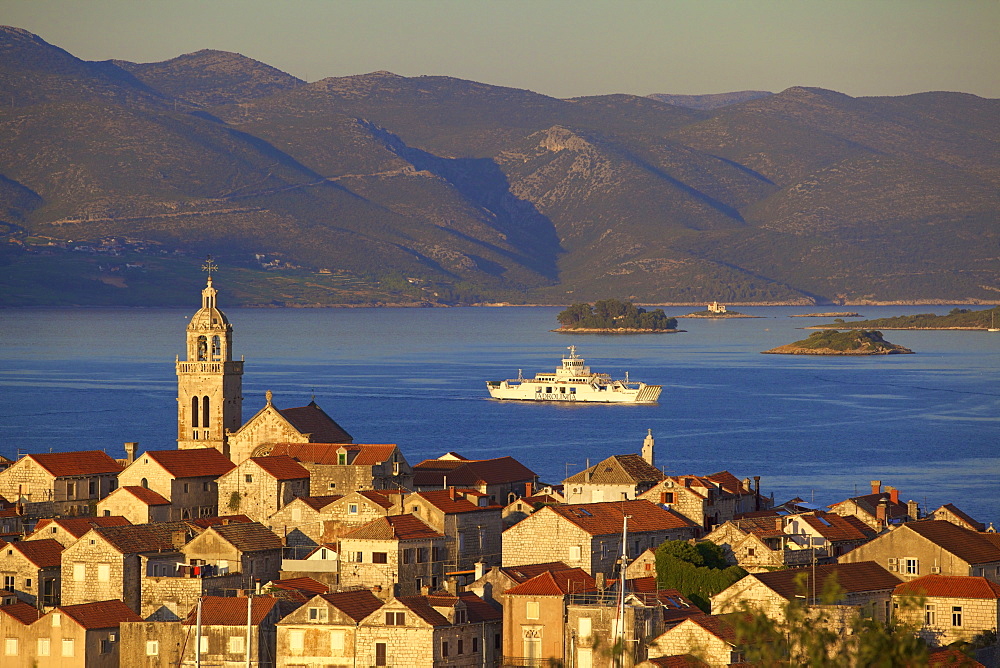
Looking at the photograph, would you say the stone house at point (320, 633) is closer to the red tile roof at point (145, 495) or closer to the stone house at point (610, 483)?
the red tile roof at point (145, 495)

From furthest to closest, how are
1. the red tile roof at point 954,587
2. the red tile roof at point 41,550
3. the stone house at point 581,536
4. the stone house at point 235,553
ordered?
the red tile roof at point 41,550
the stone house at point 581,536
the stone house at point 235,553
the red tile roof at point 954,587

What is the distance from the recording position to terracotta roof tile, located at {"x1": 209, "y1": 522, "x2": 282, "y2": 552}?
5512 centimetres

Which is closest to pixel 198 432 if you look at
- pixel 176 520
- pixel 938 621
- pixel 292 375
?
pixel 176 520

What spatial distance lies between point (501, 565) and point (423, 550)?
128 inches

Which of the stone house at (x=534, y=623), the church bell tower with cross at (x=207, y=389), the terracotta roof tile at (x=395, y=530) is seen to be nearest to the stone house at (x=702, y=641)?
the stone house at (x=534, y=623)

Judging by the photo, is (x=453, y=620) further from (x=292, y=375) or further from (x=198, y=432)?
(x=292, y=375)

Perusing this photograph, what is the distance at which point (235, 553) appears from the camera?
5444cm

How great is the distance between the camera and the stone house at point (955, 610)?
154ft

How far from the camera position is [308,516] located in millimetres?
58250

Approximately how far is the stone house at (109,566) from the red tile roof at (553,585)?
37.4 feet

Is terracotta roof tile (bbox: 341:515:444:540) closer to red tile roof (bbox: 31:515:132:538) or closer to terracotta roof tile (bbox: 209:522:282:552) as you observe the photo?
terracotta roof tile (bbox: 209:522:282:552)

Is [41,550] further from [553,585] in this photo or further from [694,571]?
[694,571]

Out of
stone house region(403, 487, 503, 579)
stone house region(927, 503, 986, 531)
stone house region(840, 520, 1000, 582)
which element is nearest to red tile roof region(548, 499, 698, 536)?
stone house region(403, 487, 503, 579)

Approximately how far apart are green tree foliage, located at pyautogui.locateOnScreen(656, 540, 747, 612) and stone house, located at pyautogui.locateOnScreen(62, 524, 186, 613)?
13703 millimetres
